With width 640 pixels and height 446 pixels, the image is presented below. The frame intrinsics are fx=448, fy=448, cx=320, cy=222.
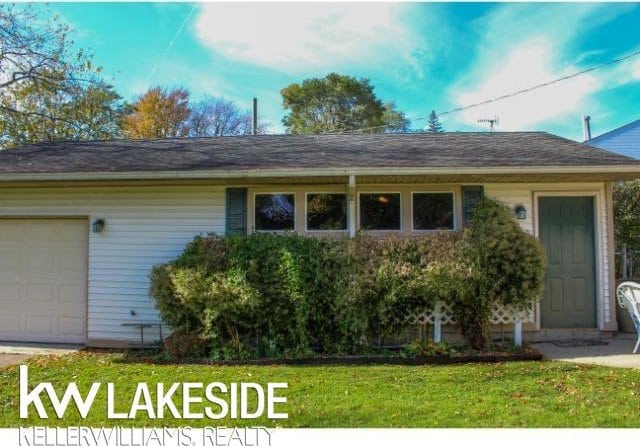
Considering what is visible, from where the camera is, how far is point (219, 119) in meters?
27.6

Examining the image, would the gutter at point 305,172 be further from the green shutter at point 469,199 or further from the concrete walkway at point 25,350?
the concrete walkway at point 25,350

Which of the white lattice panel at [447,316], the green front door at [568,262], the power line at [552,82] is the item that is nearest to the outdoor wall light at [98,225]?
the white lattice panel at [447,316]

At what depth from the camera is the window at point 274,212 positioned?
7242 mm

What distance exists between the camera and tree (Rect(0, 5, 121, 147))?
1156 centimetres

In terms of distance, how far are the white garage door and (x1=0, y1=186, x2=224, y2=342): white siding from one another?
10.1 inches

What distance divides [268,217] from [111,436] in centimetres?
426

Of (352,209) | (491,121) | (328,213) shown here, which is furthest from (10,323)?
(491,121)

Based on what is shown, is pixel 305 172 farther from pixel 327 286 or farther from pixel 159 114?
pixel 159 114

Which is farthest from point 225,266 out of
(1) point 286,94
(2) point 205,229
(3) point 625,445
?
(1) point 286,94

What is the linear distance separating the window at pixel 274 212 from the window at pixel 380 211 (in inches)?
45.2

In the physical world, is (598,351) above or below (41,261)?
below

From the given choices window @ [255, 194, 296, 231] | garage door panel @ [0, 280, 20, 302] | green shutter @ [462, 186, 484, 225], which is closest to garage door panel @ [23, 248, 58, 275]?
garage door panel @ [0, 280, 20, 302]

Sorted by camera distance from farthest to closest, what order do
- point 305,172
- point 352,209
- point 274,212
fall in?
point 274,212 < point 352,209 < point 305,172

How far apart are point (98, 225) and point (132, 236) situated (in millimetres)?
555
